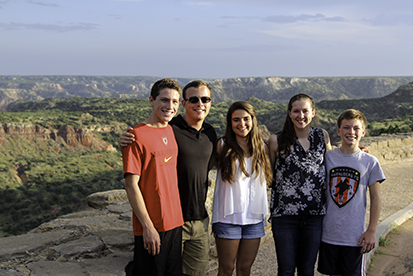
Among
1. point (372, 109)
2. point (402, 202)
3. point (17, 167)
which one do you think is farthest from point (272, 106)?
point (402, 202)

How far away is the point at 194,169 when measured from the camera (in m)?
2.73

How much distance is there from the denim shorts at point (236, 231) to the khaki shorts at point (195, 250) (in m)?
0.13

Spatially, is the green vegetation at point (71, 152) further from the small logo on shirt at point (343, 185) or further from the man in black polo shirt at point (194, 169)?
the man in black polo shirt at point (194, 169)

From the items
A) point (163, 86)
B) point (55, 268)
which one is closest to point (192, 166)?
point (163, 86)

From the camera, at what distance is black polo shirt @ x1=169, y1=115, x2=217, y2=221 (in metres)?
2.72

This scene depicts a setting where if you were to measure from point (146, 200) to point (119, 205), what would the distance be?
10.8 feet

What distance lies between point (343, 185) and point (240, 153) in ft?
2.84

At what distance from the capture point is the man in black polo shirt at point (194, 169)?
8.98 ft

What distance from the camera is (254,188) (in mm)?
2906

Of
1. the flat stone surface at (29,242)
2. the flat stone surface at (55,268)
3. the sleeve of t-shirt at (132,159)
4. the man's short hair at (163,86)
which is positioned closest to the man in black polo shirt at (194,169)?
the man's short hair at (163,86)

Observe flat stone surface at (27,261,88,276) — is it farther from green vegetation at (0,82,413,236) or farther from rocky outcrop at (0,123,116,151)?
rocky outcrop at (0,123,116,151)

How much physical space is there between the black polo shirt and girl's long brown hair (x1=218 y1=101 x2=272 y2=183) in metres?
0.13

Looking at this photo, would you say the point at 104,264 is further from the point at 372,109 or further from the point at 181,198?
the point at 372,109

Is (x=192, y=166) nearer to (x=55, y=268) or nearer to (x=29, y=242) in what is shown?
(x=55, y=268)
